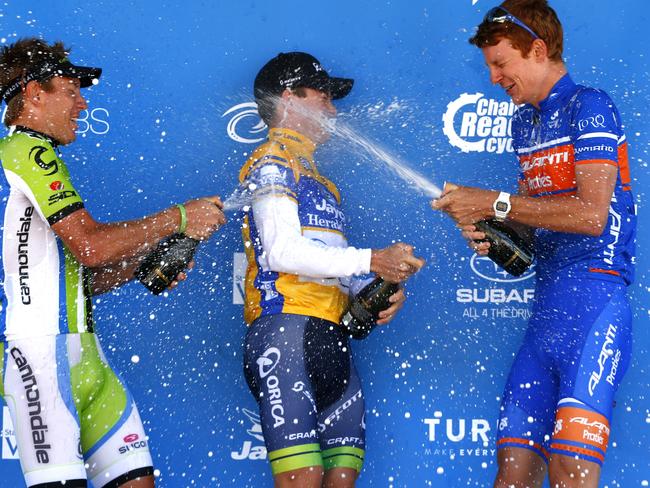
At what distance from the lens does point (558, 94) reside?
329cm

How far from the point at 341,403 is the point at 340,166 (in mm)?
1087

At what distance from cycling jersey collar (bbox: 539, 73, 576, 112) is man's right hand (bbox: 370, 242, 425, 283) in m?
0.70

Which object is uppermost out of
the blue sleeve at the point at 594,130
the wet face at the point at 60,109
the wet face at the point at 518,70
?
the wet face at the point at 518,70

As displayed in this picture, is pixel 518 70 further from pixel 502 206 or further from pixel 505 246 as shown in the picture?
pixel 505 246

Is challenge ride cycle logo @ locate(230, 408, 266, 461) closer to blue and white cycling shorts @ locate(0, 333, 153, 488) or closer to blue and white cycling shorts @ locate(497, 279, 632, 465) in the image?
blue and white cycling shorts @ locate(0, 333, 153, 488)

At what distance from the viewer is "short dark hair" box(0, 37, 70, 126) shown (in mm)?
3236

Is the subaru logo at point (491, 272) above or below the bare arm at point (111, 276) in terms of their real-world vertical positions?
above

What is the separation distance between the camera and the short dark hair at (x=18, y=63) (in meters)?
3.24

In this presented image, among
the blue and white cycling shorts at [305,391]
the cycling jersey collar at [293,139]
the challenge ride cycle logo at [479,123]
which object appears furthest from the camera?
the challenge ride cycle logo at [479,123]

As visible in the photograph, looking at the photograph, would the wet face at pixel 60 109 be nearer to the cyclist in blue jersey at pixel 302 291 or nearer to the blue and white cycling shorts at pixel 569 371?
the cyclist in blue jersey at pixel 302 291

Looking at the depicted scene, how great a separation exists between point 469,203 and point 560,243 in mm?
363

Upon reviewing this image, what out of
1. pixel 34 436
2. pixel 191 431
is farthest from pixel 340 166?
pixel 34 436

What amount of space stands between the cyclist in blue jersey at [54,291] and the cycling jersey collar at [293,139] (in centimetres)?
57

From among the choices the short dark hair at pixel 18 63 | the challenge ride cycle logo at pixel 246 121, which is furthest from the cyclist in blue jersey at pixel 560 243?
the short dark hair at pixel 18 63
